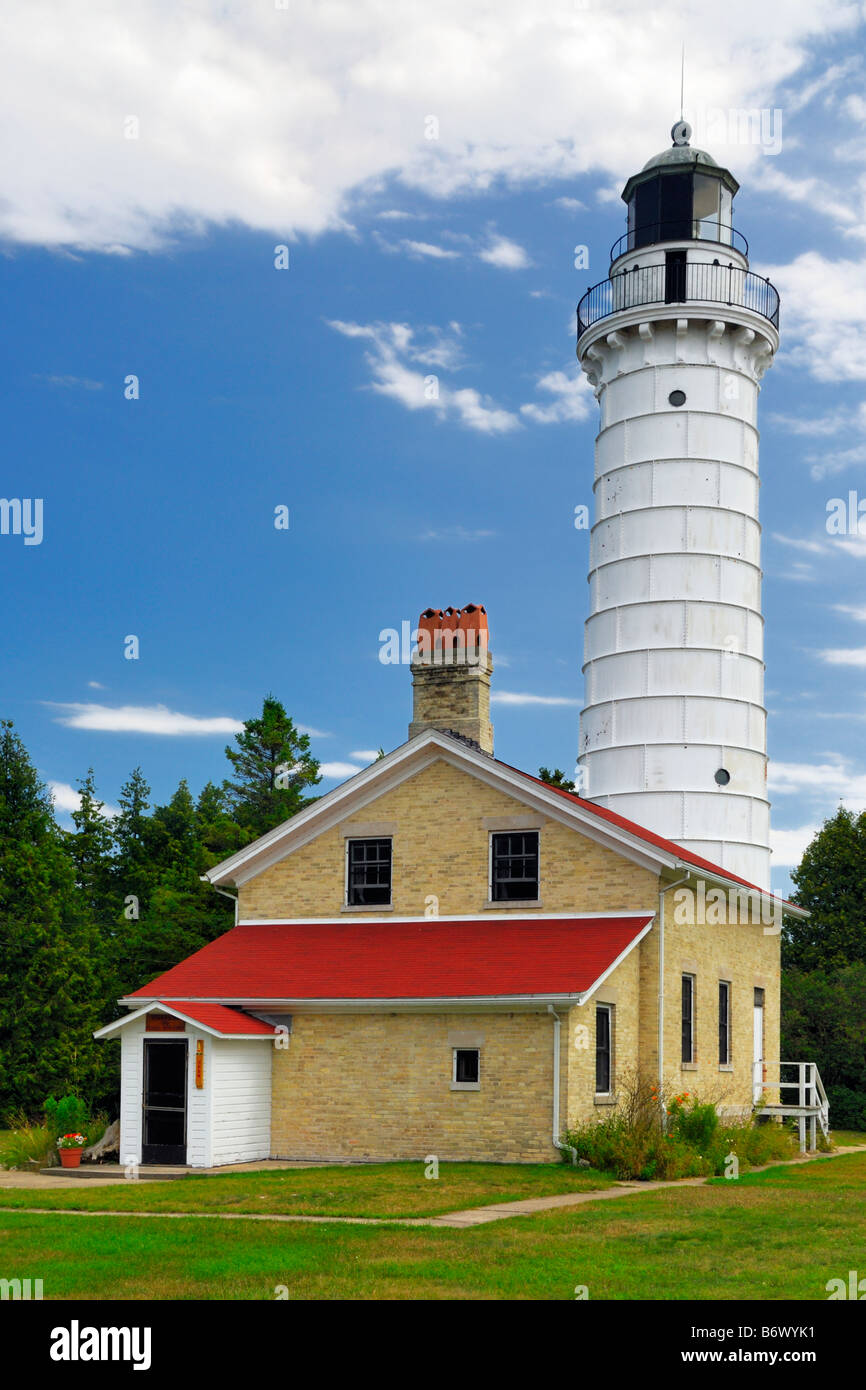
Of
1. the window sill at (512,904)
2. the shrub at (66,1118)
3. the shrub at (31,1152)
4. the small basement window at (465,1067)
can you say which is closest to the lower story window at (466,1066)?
the small basement window at (465,1067)

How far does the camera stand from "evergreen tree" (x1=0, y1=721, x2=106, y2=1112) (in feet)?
128

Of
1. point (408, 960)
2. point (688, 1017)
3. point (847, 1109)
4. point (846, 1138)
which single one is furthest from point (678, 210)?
point (408, 960)

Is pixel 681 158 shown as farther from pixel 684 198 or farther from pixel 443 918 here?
pixel 443 918

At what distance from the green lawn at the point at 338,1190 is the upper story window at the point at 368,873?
18.7 feet

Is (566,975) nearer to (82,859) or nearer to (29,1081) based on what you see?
(29,1081)

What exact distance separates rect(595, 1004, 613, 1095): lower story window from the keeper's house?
0.04 m

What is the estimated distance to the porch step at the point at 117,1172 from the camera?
20703 mm

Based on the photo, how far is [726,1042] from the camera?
93.7 feet

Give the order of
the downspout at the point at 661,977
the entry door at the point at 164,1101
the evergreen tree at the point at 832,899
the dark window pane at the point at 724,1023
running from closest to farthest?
the entry door at the point at 164,1101, the downspout at the point at 661,977, the dark window pane at the point at 724,1023, the evergreen tree at the point at 832,899

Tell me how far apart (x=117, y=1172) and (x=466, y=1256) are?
10.6 metres

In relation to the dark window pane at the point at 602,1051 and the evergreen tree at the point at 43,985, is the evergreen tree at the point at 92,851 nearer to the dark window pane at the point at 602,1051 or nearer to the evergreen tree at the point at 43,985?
the evergreen tree at the point at 43,985

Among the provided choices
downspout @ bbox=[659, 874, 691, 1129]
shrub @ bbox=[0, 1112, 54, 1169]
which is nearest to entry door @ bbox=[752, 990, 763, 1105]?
downspout @ bbox=[659, 874, 691, 1129]

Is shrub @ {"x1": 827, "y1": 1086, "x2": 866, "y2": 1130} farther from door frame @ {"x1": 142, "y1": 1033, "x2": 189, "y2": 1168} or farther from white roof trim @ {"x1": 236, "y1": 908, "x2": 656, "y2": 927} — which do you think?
door frame @ {"x1": 142, "y1": 1033, "x2": 189, "y2": 1168}

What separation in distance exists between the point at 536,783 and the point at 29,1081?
20973mm
